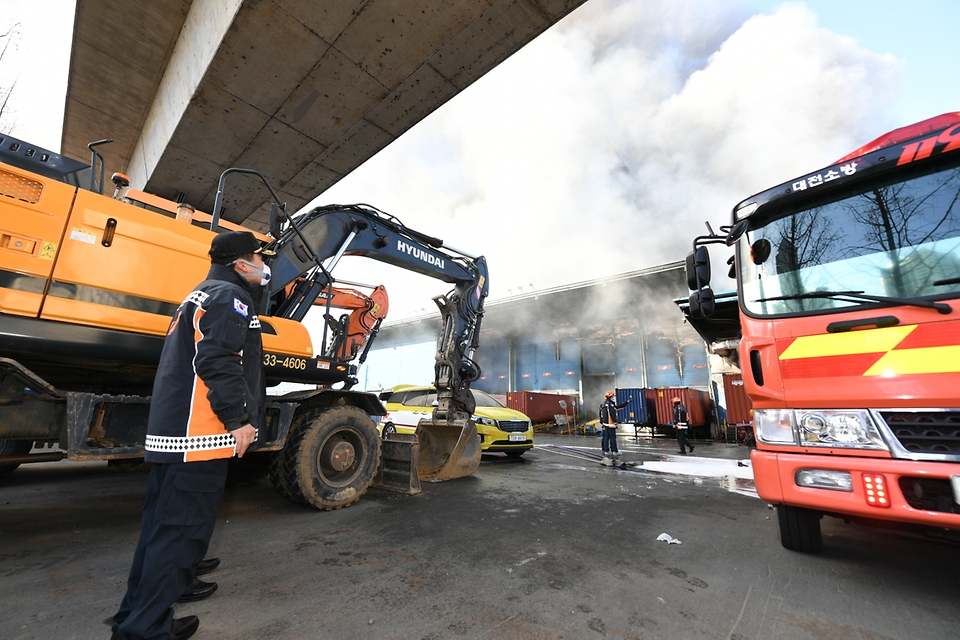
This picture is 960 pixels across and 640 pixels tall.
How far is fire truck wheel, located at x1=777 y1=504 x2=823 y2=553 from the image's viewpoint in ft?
9.57

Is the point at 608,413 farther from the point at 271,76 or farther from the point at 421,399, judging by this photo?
the point at 271,76

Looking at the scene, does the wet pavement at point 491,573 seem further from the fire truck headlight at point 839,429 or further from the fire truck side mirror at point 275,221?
the fire truck side mirror at point 275,221

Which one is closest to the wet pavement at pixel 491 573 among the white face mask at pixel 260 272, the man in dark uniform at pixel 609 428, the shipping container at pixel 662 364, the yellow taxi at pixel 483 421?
the white face mask at pixel 260 272

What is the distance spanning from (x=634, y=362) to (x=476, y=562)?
21060 mm

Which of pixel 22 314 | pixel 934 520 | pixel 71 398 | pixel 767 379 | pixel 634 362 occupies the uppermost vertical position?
pixel 634 362

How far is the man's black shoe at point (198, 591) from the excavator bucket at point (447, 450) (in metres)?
3.58

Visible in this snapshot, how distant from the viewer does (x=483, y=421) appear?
26.4 ft

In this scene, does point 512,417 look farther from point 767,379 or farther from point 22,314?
point 22,314

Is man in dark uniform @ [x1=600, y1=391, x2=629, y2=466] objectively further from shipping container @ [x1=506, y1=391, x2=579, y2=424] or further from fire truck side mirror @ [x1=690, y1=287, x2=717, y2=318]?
shipping container @ [x1=506, y1=391, x2=579, y2=424]

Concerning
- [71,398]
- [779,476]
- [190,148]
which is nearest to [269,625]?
[71,398]

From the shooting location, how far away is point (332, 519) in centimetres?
370

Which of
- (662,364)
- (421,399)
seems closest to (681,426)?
(421,399)

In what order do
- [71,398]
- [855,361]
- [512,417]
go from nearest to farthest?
[855,361] < [71,398] < [512,417]

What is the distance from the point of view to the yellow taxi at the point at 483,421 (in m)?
7.86
